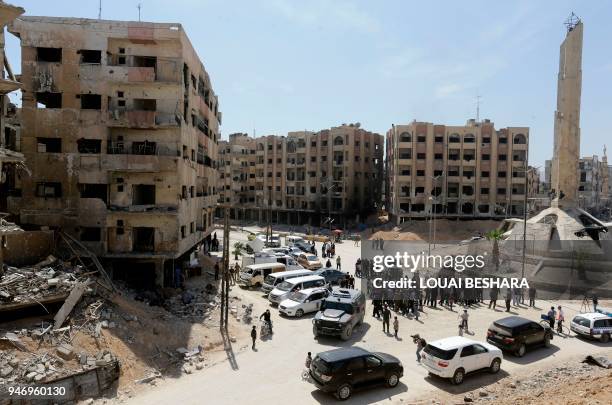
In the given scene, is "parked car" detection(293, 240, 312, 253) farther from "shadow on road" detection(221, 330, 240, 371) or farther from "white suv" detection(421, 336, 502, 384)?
"white suv" detection(421, 336, 502, 384)

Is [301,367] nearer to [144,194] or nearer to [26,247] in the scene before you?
[26,247]

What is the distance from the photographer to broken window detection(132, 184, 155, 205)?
2871 cm

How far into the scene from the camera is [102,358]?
16.5 m

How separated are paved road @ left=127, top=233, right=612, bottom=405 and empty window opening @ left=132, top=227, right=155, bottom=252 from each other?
9336 mm

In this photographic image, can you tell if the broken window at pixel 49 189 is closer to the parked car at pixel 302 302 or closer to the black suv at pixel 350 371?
the parked car at pixel 302 302

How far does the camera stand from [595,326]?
20828 mm

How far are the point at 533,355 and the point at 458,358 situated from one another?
534 cm

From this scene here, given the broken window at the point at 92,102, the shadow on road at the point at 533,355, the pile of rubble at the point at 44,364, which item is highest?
the broken window at the point at 92,102

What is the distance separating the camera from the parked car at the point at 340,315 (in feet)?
67.2

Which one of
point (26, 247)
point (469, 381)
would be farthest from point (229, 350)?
point (26, 247)

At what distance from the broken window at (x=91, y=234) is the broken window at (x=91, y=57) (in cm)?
1012

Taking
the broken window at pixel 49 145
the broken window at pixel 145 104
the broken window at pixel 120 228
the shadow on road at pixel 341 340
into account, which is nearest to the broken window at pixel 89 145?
the broken window at pixel 49 145

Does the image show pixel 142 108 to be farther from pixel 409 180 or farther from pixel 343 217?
pixel 343 217

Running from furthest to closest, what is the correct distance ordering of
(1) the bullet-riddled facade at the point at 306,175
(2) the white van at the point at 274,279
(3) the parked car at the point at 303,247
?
(1) the bullet-riddled facade at the point at 306,175
(3) the parked car at the point at 303,247
(2) the white van at the point at 274,279
